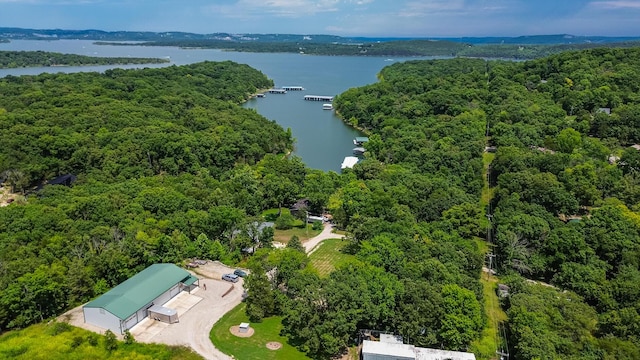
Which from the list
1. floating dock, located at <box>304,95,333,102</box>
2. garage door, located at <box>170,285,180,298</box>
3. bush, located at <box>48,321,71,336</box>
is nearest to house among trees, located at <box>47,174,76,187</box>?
garage door, located at <box>170,285,180,298</box>

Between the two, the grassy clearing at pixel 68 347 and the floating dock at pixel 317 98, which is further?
the floating dock at pixel 317 98

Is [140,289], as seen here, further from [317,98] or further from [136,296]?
[317,98]

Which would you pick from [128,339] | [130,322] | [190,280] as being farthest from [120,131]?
[128,339]

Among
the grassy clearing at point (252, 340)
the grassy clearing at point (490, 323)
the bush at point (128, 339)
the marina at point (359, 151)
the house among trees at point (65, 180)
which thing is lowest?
the grassy clearing at point (490, 323)

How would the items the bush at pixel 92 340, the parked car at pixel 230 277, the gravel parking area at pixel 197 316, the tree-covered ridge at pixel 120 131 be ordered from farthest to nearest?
1. the tree-covered ridge at pixel 120 131
2. the parked car at pixel 230 277
3. the gravel parking area at pixel 197 316
4. the bush at pixel 92 340

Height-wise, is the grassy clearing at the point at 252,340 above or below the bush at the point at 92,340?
below

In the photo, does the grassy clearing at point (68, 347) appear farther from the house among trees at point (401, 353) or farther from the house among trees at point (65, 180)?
the house among trees at point (65, 180)

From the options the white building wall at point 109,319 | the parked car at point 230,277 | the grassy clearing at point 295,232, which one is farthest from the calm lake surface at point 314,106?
the white building wall at point 109,319

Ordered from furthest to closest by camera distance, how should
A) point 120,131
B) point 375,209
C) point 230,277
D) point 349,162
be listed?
point 349,162, point 120,131, point 375,209, point 230,277
